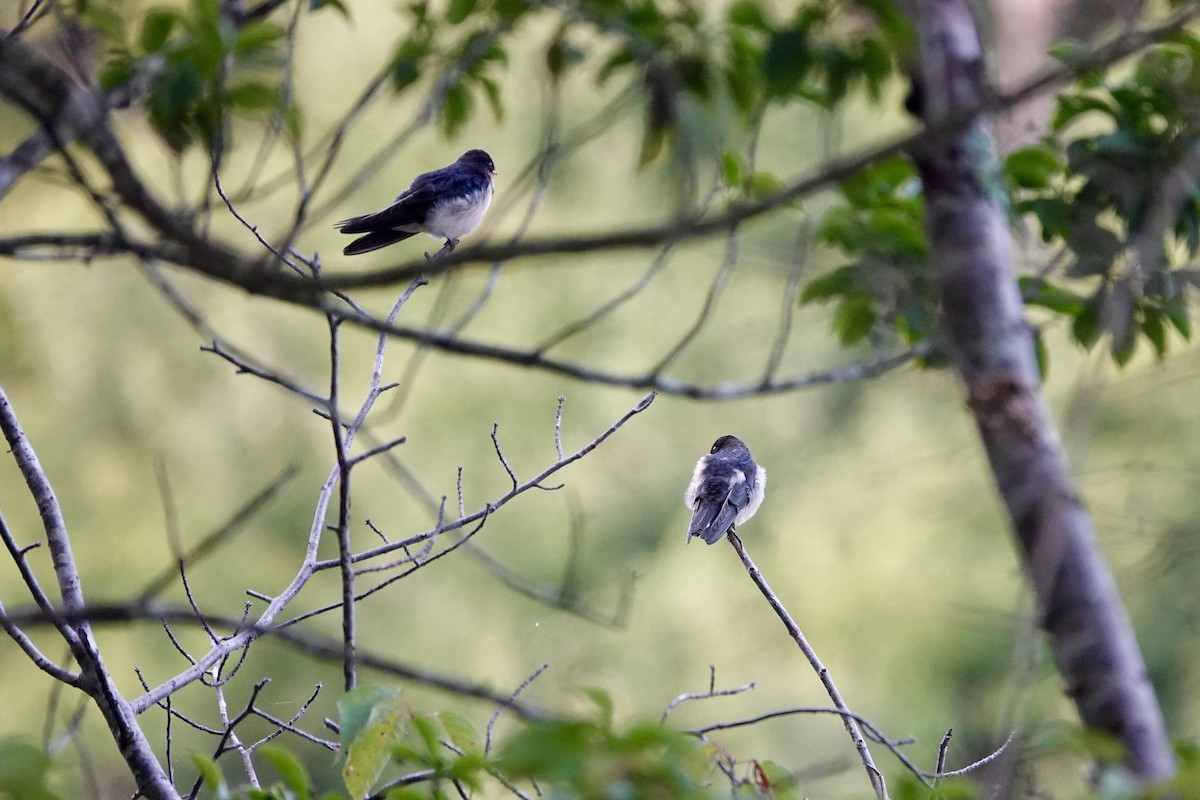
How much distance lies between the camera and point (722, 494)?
3381 millimetres

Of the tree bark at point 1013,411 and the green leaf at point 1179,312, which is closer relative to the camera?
the tree bark at point 1013,411

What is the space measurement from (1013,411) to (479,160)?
6.88ft

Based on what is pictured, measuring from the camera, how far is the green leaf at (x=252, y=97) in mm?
1024

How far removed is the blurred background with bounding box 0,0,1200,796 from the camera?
21.2ft

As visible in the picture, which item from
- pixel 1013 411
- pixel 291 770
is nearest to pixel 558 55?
pixel 1013 411

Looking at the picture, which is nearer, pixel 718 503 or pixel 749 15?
pixel 749 15

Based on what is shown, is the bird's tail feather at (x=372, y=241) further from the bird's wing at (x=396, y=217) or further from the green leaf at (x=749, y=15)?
the green leaf at (x=749, y=15)

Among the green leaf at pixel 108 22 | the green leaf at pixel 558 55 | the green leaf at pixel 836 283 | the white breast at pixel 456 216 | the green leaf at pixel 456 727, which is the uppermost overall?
the white breast at pixel 456 216

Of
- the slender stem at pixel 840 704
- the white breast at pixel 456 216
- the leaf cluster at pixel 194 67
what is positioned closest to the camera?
the leaf cluster at pixel 194 67

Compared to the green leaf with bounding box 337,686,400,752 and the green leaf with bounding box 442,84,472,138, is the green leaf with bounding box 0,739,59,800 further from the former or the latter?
the green leaf with bounding box 442,84,472,138

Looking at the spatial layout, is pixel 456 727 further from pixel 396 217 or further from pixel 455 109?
pixel 396 217

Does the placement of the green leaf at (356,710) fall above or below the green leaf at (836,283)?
above

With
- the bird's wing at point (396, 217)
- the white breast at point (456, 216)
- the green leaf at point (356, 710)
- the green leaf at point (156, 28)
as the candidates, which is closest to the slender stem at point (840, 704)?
the green leaf at point (356, 710)

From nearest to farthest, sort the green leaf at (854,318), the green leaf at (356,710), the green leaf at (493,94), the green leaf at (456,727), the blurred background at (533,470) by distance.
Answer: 1. the green leaf at (356,710)
2. the green leaf at (456,727)
3. the green leaf at (493,94)
4. the green leaf at (854,318)
5. the blurred background at (533,470)
